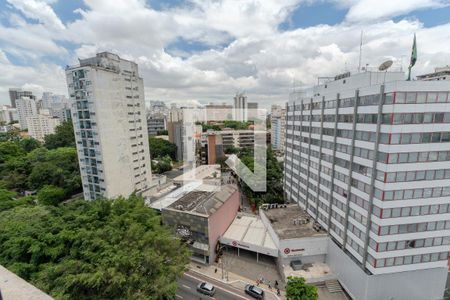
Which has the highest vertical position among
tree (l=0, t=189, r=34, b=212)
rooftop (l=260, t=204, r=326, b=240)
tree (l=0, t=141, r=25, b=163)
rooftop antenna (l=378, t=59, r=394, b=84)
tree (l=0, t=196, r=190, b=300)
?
rooftop antenna (l=378, t=59, r=394, b=84)

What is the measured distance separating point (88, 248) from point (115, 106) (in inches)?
987

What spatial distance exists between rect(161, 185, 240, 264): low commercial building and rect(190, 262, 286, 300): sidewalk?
83cm

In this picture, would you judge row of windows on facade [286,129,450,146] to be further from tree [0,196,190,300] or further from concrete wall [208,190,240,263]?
tree [0,196,190,300]

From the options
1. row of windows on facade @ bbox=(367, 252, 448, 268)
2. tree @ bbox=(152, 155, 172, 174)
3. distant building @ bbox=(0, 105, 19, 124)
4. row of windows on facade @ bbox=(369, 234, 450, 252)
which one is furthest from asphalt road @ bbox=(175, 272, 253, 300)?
distant building @ bbox=(0, 105, 19, 124)

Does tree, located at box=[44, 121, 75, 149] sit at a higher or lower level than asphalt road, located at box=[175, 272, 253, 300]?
higher

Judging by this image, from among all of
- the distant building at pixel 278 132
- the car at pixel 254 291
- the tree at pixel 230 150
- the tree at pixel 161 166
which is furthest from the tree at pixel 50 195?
the distant building at pixel 278 132

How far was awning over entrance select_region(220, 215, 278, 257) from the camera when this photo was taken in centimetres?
2620

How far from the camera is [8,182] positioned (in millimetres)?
43312

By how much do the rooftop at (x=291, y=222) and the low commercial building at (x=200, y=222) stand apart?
22.6ft

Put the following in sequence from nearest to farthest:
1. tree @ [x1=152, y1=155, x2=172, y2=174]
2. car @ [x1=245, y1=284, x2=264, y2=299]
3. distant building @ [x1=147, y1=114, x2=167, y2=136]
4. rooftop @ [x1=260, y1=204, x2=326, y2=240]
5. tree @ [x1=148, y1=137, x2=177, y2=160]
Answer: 1. car @ [x1=245, y1=284, x2=264, y2=299]
2. rooftop @ [x1=260, y1=204, x2=326, y2=240]
3. tree @ [x1=152, y1=155, x2=172, y2=174]
4. tree @ [x1=148, y1=137, x2=177, y2=160]
5. distant building @ [x1=147, y1=114, x2=167, y2=136]

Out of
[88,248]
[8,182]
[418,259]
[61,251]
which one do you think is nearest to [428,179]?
[418,259]

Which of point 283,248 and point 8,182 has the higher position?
point 8,182

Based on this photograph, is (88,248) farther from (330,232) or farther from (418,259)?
(418,259)

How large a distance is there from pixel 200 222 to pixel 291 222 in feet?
40.4
